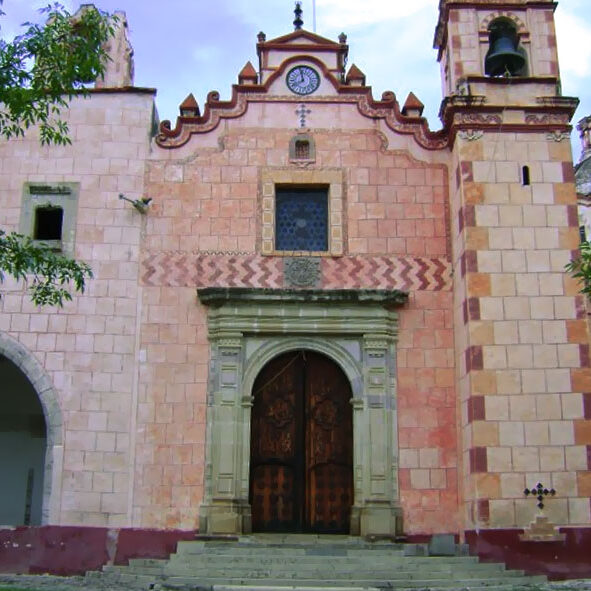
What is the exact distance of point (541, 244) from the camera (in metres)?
13.9

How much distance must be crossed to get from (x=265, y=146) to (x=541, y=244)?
4.78 meters

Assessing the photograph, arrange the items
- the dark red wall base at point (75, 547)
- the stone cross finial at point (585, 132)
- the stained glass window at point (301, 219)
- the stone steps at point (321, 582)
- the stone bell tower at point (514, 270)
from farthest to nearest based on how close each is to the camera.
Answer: the stone cross finial at point (585, 132), the stained glass window at point (301, 219), the dark red wall base at point (75, 547), the stone bell tower at point (514, 270), the stone steps at point (321, 582)

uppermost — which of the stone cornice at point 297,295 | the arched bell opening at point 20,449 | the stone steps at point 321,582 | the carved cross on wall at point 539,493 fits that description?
the stone cornice at point 297,295

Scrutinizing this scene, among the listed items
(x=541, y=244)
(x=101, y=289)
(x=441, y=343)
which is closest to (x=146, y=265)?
(x=101, y=289)

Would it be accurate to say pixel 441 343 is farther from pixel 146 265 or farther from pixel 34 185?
pixel 34 185

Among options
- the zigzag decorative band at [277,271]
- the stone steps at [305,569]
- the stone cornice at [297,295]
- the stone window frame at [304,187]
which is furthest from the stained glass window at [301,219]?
the stone steps at [305,569]

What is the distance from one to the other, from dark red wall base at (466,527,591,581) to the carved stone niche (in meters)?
1.43

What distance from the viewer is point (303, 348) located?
1423 centimetres

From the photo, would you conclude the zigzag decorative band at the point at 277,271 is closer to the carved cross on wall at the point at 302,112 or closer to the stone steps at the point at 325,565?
the carved cross on wall at the point at 302,112

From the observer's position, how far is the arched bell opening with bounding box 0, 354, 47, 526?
17062mm

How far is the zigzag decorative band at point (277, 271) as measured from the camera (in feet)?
47.3

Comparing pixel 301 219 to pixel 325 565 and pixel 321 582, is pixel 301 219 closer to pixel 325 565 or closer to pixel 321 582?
pixel 325 565

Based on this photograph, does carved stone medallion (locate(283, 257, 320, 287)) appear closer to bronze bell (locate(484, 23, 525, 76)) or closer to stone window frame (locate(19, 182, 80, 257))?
stone window frame (locate(19, 182, 80, 257))

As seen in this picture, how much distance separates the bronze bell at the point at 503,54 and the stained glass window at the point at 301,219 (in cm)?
361
